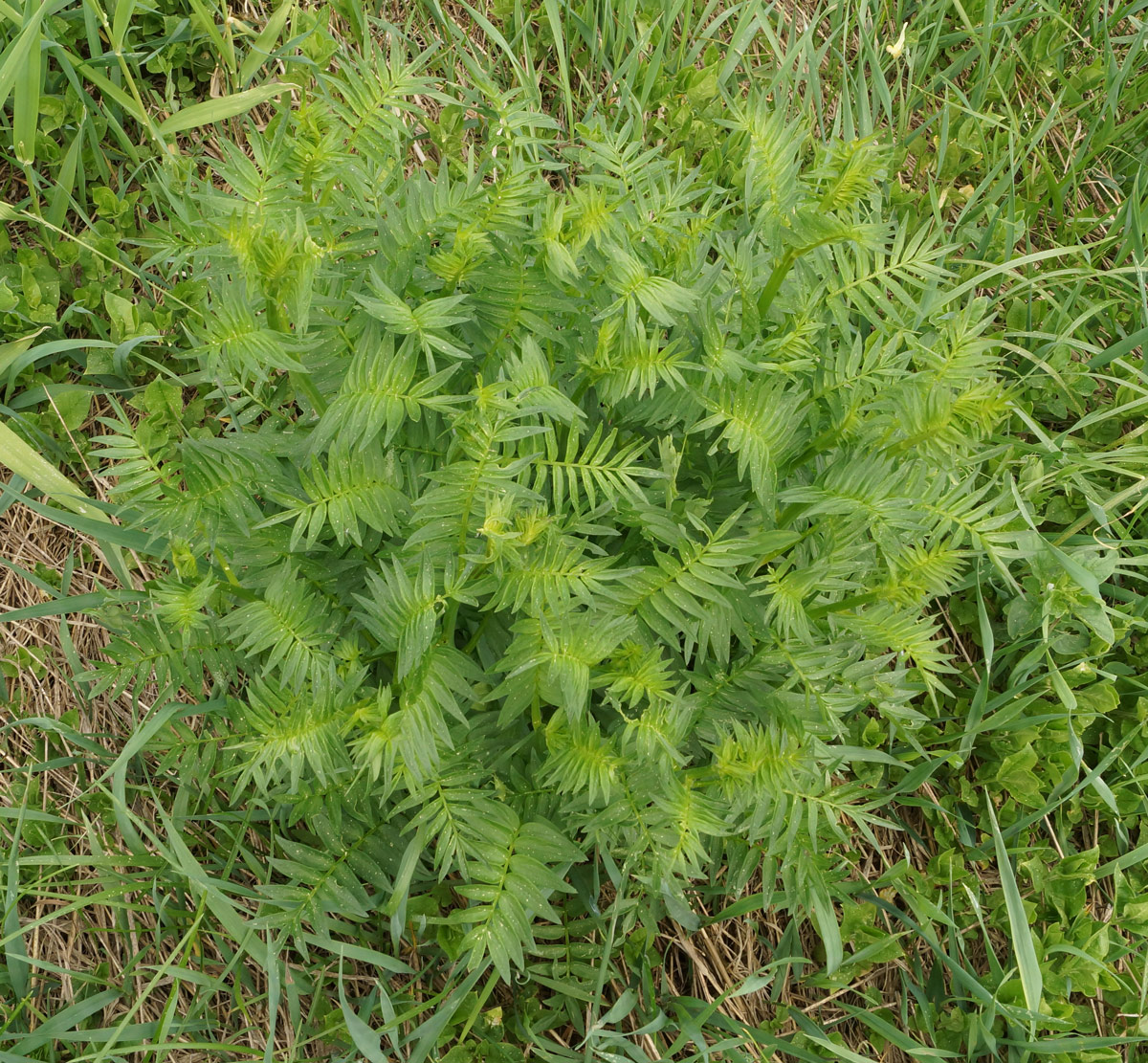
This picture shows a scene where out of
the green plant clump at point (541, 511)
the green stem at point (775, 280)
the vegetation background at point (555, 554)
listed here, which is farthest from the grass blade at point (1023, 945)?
the green stem at point (775, 280)

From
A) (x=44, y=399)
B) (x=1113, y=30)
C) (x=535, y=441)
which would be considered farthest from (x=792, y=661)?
(x=1113, y=30)

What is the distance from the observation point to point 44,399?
2.13 m

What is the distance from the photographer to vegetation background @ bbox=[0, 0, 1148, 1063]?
1.42 meters

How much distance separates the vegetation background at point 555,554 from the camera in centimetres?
142

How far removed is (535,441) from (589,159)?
539 mm

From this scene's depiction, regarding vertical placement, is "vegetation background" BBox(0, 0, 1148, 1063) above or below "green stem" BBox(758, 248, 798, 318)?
below

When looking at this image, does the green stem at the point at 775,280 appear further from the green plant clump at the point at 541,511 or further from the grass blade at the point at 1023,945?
the grass blade at the point at 1023,945

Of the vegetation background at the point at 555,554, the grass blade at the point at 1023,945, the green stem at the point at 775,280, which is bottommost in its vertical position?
the grass blade at the point at 1023,945

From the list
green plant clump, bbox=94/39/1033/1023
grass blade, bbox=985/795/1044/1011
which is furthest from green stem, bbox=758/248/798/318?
grass blade, bbox=985/795/1044/1011

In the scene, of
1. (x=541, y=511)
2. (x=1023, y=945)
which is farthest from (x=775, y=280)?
(x=1023, y=945)

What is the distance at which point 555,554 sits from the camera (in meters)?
1.35

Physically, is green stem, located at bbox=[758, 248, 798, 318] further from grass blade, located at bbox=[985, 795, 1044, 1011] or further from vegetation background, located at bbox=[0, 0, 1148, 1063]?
grass blade, located at bbox=[985, 795, 1044, 1011]

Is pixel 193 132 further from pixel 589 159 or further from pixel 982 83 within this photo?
pixel 982 83

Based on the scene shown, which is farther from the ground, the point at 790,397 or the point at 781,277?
the point at 781,277
